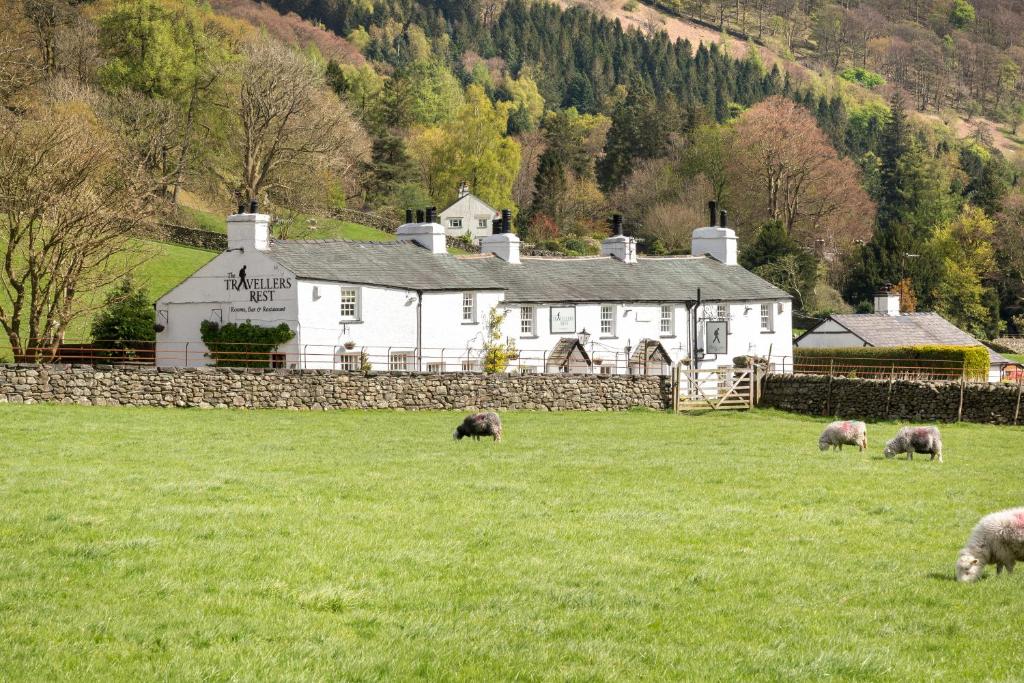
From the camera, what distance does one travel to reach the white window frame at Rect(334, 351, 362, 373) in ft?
157

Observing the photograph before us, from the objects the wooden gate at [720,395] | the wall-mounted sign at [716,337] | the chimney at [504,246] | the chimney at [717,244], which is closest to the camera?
the wooden gate at [720,395]

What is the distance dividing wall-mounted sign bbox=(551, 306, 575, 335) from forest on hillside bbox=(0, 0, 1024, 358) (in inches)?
683

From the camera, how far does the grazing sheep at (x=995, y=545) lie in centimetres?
1376

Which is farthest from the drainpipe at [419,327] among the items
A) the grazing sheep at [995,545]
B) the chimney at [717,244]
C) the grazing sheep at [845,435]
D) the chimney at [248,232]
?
the grazing sheep at [995,545]

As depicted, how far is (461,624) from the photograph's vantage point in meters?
11.7

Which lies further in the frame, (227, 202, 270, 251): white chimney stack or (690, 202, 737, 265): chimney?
(690, 202, 737, 265): chimney

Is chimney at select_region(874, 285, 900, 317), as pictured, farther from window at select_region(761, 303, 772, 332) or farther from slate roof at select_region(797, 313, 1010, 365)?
window at select_region(761, 303, 772, 332)

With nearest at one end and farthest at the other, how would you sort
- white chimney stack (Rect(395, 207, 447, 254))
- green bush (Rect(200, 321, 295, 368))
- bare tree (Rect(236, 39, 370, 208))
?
green bush (Rect(200, 321, 295, 368)) < white chimney stack (Rect(395, 207, 447, 254)) < bare tree (Rect(236, 39, 370, 208))

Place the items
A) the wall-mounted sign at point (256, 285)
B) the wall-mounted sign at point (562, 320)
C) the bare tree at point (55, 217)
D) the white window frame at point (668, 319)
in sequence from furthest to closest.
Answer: the white window frame at point (668, 319), the wall-mounted sign at point (562, 320), the wall-mounted sign at point (256, 285), the bare tree at point (55, 217)

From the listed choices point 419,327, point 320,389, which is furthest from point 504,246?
point 320,389

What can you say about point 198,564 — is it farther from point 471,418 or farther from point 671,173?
point 671,173

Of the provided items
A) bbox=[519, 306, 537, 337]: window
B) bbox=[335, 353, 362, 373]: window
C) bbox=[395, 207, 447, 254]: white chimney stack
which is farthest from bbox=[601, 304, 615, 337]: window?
bbox=[335, 353, 362, 373]: window

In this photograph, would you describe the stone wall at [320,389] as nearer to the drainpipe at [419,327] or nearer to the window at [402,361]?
the window at [402,361]

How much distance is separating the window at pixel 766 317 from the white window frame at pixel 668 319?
628 cm
